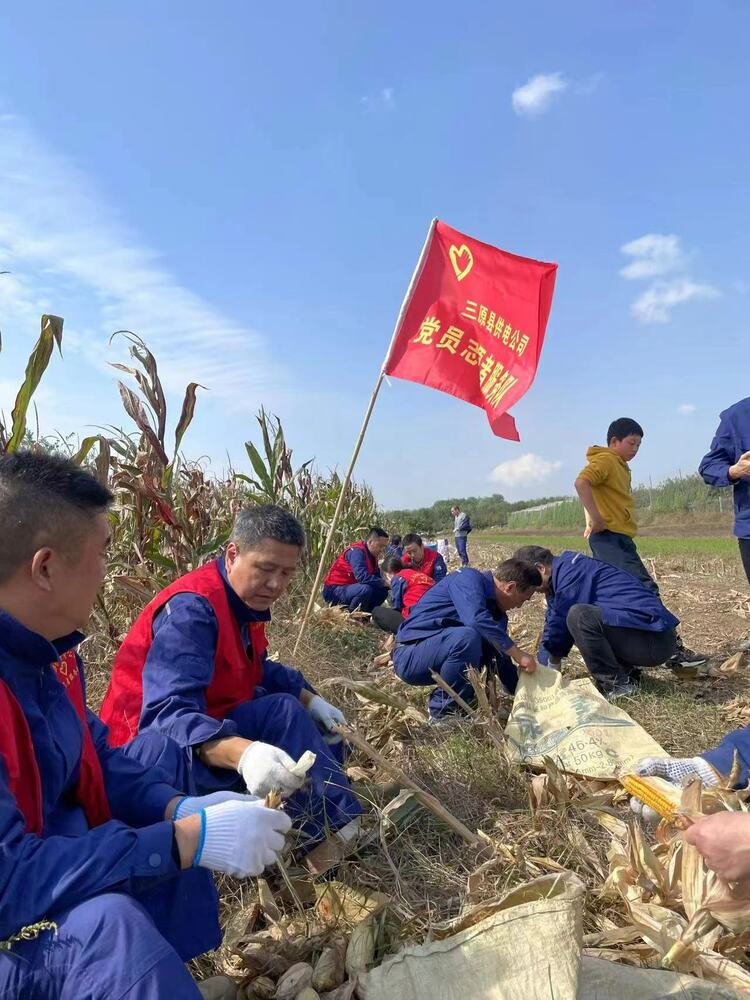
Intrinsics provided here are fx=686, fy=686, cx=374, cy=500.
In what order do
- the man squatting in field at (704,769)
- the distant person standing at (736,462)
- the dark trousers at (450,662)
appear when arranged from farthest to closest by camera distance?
the distant person standing at (736,462) < the dark trousers at (450,662) < the man squatting in field at (704,769)

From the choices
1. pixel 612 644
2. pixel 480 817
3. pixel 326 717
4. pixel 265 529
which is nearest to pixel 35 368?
pixel 265 529

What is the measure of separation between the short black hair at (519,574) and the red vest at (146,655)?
74.9 inches

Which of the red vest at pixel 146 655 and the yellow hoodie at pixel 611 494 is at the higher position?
the yellow hoodie at pixel 611 494

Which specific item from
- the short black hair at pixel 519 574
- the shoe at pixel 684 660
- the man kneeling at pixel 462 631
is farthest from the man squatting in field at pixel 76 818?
the shoe at pixel 684 660

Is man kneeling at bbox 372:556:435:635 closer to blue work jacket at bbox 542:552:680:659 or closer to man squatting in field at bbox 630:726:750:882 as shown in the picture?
blue work jacket at bbox 542:552:680:659

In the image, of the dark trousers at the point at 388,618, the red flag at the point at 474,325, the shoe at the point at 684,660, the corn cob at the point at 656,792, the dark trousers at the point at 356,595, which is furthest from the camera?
the dark trousers at the point at 356,595

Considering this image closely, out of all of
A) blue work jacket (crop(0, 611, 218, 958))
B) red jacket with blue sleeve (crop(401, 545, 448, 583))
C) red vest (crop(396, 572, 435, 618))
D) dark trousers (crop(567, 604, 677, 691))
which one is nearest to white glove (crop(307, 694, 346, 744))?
blue work jacket (crop(0, 611, 218, 958))

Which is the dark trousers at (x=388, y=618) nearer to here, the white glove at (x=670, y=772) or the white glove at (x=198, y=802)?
the white glove at (x=670, y=772)

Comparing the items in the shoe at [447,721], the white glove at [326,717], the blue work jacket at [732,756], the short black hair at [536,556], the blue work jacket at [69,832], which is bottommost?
the shoe at [447,721]

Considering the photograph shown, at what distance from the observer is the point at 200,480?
5.25m

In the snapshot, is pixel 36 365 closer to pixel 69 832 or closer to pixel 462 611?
pixel 69 832

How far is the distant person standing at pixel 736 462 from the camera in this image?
408cm

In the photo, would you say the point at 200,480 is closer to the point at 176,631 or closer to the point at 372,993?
the point at 176,631

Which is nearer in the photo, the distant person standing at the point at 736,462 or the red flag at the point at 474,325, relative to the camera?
the distant person standing at the point at 736,462
